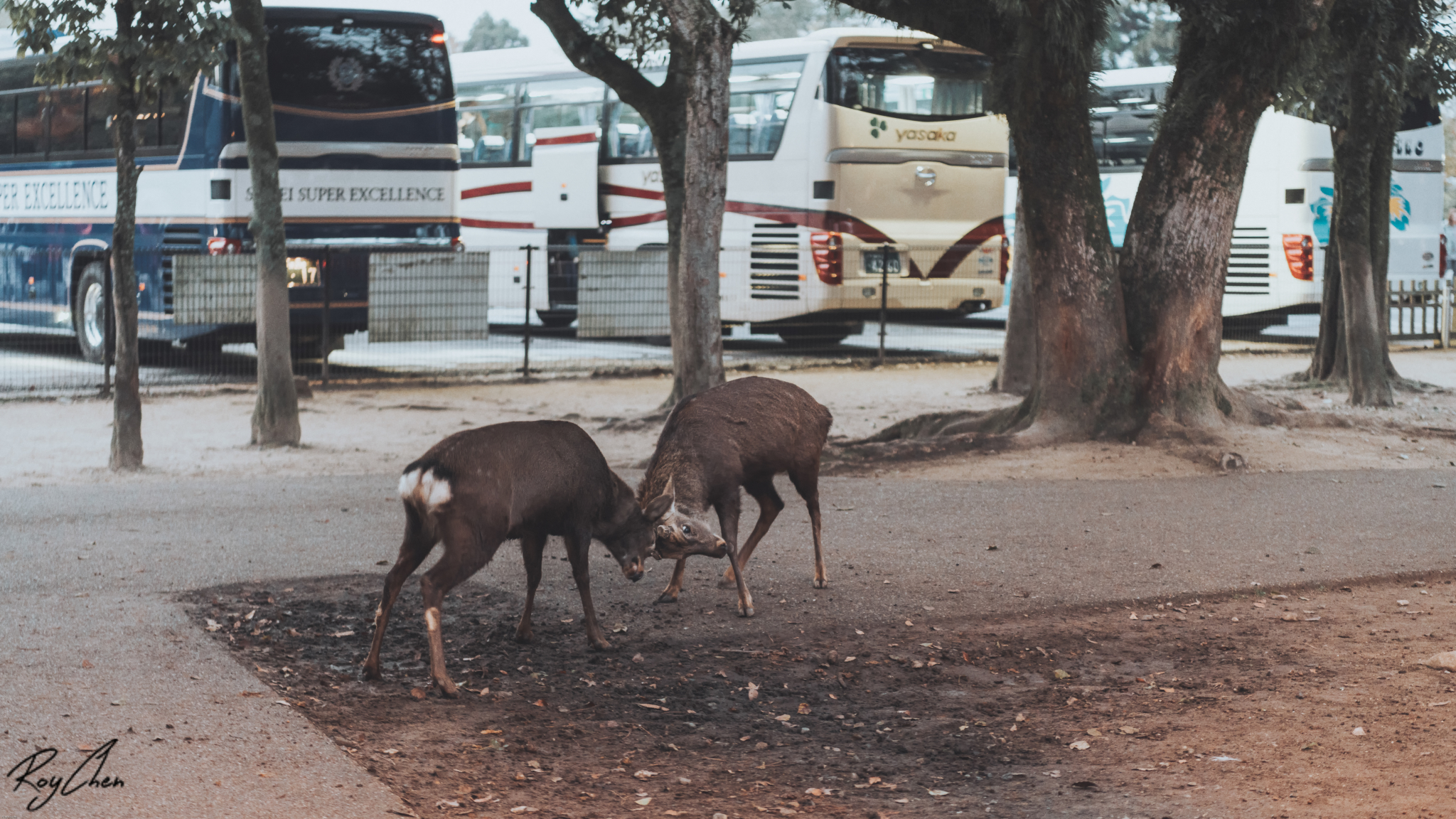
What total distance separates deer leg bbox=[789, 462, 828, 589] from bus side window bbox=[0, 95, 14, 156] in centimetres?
1329

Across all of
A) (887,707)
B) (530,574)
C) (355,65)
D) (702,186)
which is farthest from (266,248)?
(887,707)

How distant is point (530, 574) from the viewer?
6.02m

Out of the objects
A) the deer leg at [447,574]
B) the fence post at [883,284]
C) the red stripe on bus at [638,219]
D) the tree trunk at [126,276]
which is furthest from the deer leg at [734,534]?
the red stripe on bus at [638,219]

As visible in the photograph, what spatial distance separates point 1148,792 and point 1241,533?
4348 millimetres

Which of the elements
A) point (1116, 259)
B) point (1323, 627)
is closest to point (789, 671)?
point (1323, 627)

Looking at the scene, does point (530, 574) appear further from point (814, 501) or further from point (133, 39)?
point (133, 39)

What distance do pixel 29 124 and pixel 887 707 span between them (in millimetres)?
14780

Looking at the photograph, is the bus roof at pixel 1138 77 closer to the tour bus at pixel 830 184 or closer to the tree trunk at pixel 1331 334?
the tour bus at pixel 830 184

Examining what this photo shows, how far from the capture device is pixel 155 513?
8477 mm

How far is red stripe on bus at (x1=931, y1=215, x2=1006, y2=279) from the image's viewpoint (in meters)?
19.2

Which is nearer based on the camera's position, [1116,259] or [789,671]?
[789,671]

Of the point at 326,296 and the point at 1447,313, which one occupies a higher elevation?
the point at 326,296

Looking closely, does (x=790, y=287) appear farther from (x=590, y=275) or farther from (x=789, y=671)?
(x=789, y=671)

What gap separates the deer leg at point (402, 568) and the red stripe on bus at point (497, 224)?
15.7 m
